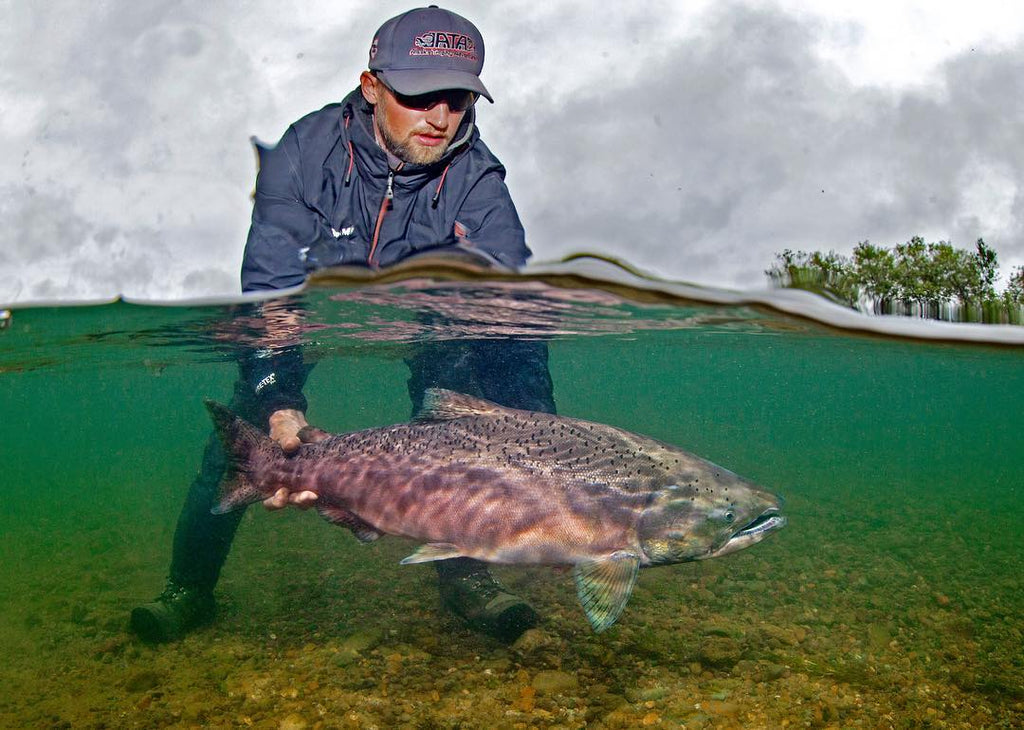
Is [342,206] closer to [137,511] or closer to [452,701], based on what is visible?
[452,701]

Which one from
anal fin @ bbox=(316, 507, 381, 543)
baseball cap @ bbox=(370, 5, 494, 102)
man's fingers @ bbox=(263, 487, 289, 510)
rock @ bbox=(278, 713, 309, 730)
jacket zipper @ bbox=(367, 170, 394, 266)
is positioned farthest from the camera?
jacket zipper @ bbox=(367, 170, 394, 266)

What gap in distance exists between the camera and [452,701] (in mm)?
5430

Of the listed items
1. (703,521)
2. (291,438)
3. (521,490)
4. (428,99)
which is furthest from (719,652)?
(428,99)

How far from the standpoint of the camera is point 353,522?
5.53m

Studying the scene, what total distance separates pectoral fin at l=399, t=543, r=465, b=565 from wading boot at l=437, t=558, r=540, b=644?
66.0 inches

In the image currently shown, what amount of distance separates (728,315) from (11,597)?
1183 cm

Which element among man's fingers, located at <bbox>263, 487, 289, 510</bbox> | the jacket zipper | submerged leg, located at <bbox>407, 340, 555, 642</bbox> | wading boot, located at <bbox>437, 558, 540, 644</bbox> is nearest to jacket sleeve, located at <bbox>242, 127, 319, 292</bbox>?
the jacket zipper

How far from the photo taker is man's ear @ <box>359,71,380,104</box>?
21.5 ft

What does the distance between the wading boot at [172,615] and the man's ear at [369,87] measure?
5.19 meters

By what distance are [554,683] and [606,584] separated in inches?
59.7

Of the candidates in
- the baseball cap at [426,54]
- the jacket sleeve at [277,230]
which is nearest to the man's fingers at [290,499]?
the jacket sleeve at [277,230]

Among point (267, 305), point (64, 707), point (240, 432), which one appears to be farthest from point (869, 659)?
point (267, 305)

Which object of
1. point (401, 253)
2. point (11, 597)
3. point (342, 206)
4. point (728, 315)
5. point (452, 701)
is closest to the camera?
point (452, 701)

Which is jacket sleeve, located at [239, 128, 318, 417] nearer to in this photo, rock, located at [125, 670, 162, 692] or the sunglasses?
the sunglasses
